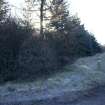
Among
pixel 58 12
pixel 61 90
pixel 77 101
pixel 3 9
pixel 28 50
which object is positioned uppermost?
pixel 58 12

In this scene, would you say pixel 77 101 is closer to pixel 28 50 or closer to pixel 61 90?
pixel 61 90

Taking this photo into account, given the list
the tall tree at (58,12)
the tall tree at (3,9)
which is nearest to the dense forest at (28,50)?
the tall tree at (3,9)

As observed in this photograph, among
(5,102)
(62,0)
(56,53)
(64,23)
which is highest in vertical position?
(62,0)

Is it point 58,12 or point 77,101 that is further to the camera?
point 58,12

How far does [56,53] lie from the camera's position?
2347cm

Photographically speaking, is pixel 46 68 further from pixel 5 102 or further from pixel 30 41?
pixel 5 102

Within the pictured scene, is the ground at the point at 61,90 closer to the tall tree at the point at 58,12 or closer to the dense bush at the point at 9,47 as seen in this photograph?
the dense bush at the point at 9,47

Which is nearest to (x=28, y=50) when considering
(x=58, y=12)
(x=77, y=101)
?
(x=77, y=101)

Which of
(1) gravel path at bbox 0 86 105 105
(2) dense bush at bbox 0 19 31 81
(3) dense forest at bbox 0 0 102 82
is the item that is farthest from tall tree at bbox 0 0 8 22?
(1) gravel path at bbox 0 86 105 105

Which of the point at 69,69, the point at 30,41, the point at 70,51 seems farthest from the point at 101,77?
the point at 70,51

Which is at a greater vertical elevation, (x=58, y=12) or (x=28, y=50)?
(x=58, y=12)

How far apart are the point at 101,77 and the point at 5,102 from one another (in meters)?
7.04

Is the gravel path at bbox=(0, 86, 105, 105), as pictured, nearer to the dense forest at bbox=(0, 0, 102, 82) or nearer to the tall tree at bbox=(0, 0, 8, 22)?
the dense forest at bbox=(0, 0, 102, 82)

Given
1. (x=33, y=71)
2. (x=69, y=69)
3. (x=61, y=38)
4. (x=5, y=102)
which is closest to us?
(x=5, y=102)
